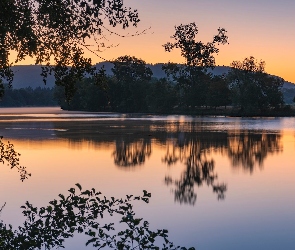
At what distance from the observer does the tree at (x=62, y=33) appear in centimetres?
1132

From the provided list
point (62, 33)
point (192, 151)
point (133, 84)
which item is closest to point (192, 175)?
point (192, 151)

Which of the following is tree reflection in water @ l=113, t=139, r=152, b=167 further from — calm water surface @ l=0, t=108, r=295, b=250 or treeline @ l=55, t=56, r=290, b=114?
treeline @ l=55, t=56, r=290, b=114

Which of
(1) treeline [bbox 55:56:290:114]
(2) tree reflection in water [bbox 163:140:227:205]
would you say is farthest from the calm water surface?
(1) treeline [bbox 55:56:290:114]

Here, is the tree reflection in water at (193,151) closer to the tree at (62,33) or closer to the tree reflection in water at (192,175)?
the tree reflection in water at (192,175)

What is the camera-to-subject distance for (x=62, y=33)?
38.5 feet

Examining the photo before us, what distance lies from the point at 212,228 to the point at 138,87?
137999 mm

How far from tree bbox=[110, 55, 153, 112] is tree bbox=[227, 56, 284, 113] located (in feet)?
91.6

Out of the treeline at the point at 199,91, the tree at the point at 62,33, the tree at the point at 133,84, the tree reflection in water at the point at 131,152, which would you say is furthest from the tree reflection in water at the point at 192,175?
the tree at the point at 133,84

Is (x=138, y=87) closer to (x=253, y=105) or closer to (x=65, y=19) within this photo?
(x=253, y=105)

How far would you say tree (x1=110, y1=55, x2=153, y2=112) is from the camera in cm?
15462

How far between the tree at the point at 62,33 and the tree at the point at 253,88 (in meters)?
112

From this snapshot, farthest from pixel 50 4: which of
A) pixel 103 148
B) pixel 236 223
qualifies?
pixel 103 148

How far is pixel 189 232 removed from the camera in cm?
1758

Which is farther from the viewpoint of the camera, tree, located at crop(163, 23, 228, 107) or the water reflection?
tree, located at crop(163, 23, 228, 107)
